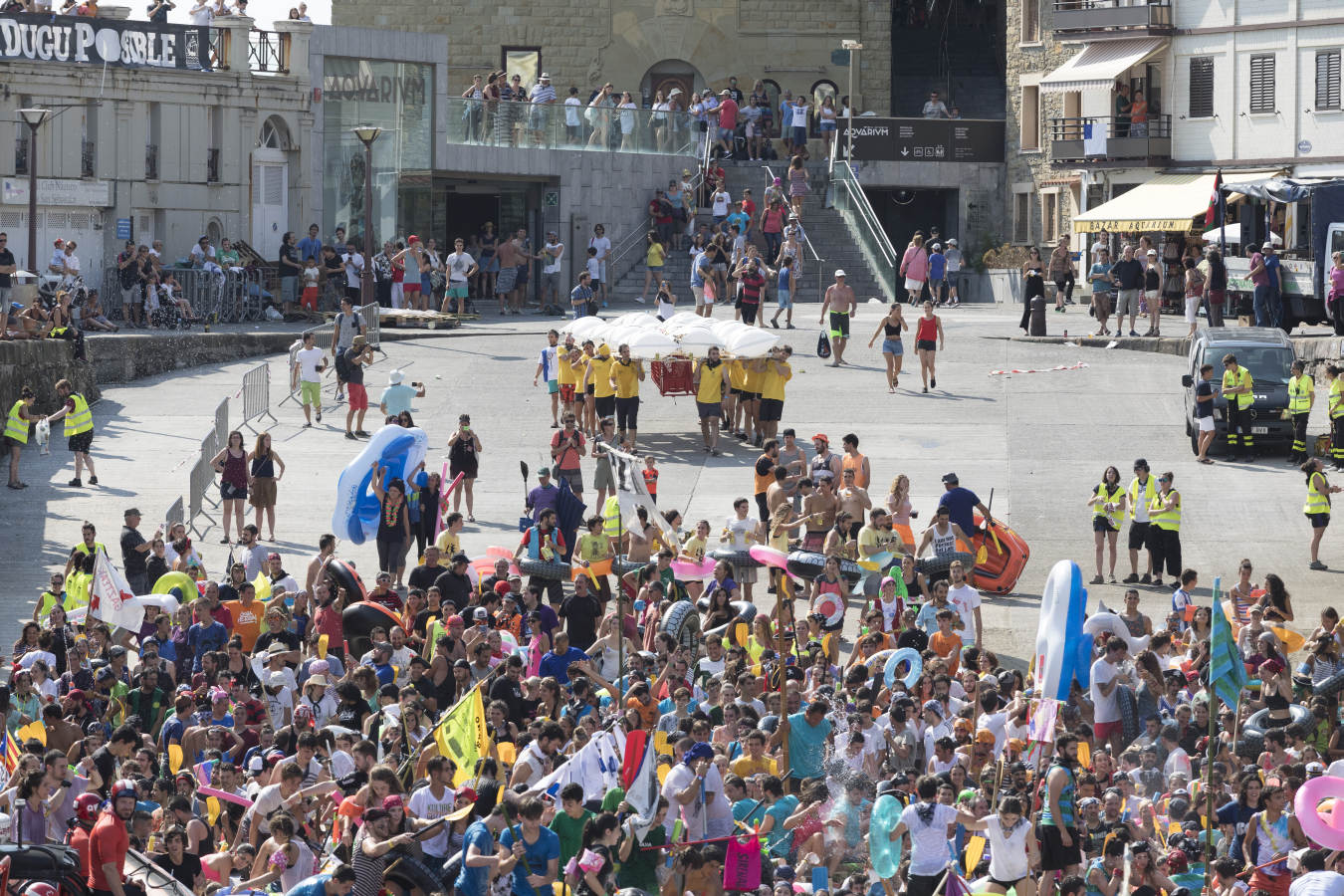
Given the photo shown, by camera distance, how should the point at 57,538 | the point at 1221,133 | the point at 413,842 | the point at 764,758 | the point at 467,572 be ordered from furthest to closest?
the point at 1221,133 < the point at 57,538 < the point at 467,572 < the point at 764,758 < the point at 413,842

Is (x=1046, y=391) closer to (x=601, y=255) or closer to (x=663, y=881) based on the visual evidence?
(x=601, y=255)

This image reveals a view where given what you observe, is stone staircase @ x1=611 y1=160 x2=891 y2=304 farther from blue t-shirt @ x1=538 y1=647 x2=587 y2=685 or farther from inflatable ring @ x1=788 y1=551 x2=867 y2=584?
blue t-shirt @ x1=538 y1=647 x2=587 y2=685

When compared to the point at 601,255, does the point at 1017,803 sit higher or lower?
lower

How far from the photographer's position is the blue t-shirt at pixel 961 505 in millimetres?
20109

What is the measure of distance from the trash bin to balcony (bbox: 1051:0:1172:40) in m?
13.6

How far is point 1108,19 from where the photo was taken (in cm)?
4659

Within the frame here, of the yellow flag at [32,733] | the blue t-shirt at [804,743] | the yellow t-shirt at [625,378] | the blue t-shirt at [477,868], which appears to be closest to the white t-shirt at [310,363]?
the yellow t-shirt at [625,378]

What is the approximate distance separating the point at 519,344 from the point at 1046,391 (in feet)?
30.7

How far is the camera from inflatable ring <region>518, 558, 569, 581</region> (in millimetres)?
19953

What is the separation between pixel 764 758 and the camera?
45.5ft

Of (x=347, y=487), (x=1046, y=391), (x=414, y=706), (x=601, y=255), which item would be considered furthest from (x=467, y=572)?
(x=601, y=255)

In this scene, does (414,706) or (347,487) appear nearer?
(414,706)

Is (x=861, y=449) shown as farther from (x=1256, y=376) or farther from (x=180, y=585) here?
(x=180, y=585)

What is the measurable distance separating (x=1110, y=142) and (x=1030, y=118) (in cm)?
374
